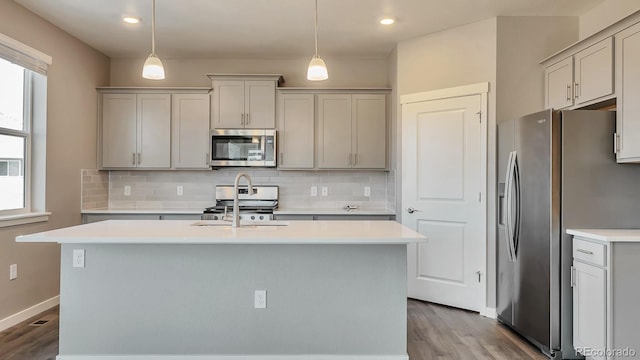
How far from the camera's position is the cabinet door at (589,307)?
2.44 metres

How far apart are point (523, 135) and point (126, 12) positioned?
3489 mm

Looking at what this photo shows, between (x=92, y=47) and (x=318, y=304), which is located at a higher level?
(x=92, y=47)

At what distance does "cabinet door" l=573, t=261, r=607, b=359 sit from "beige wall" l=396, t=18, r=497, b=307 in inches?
37.4

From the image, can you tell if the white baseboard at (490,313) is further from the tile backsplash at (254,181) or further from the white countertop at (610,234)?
the tile backsplash at (254,181)

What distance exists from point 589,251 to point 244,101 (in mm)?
3534

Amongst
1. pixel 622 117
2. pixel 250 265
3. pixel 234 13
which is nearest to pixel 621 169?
pixel 622 117

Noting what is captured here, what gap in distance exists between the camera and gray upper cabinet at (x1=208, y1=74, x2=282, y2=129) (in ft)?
15.1

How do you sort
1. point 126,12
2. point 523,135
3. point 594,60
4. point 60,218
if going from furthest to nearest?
point 60,218 < point 126,12 < point 523,135 < point 594,60

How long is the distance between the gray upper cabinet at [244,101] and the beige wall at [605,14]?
298 centimetres

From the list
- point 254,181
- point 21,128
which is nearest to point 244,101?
point 254,181

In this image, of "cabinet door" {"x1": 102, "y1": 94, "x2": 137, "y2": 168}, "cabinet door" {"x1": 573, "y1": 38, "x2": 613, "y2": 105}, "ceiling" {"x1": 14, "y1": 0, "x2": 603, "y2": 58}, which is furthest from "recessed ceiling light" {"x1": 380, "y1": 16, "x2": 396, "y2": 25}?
"cabinet door" {"x1": 102, "y1": 94, "x2": 137, "y2": 168}

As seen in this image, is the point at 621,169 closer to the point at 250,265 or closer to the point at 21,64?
the point at 250,265

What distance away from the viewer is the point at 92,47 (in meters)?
4.49

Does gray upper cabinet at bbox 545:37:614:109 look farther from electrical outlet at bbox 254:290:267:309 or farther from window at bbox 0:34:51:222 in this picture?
window at bbox 0:34:51:222
